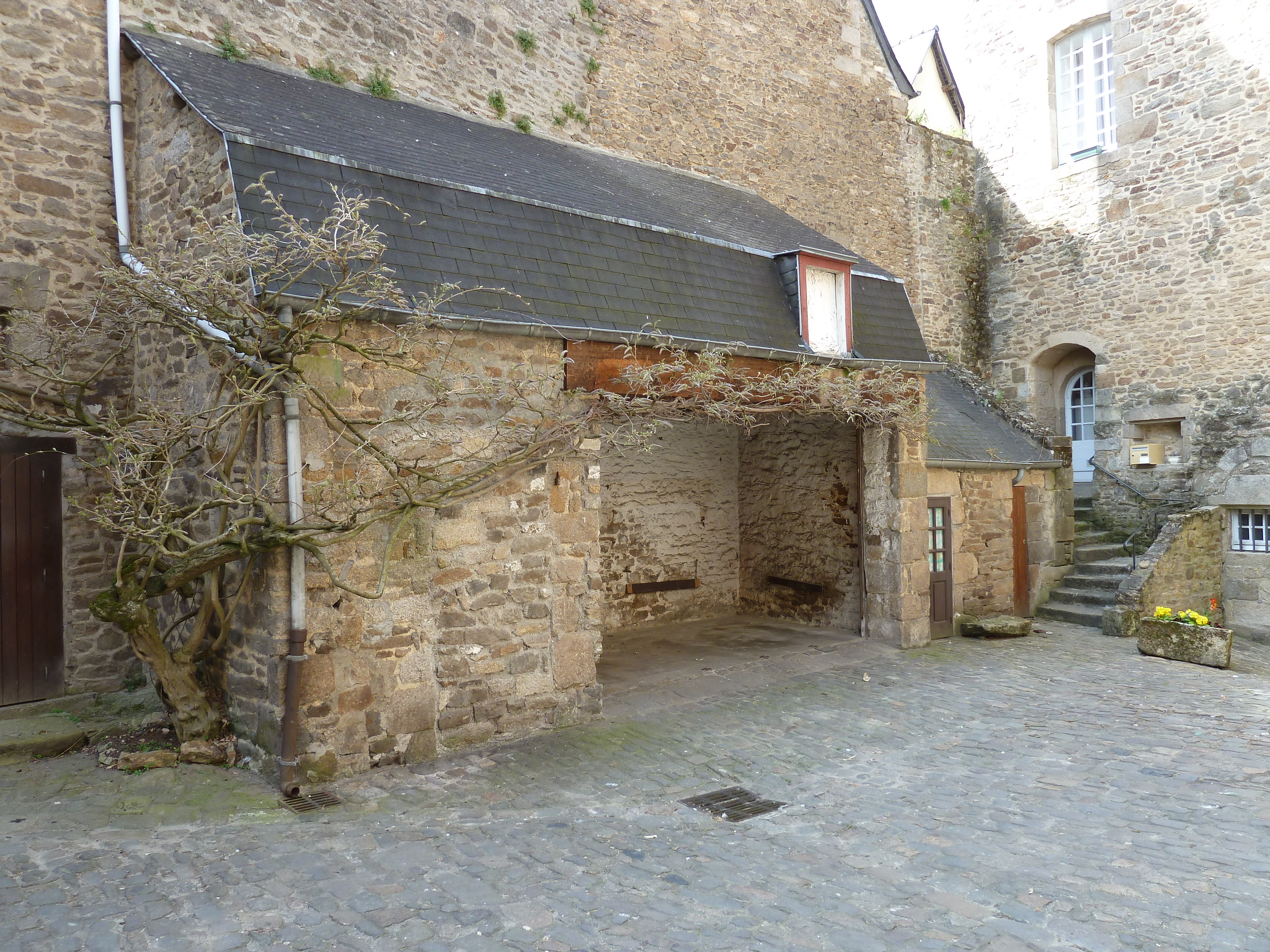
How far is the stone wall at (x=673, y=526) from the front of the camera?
9539mm

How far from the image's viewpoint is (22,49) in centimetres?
598

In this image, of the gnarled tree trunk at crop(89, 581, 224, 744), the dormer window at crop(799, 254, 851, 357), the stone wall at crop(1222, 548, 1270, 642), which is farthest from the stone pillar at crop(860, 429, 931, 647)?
the gnarled tree trunk at crop(89, 581, 224, 744)

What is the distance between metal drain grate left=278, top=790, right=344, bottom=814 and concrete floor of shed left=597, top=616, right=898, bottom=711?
89.1 inches

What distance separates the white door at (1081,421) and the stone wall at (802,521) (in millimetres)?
5141

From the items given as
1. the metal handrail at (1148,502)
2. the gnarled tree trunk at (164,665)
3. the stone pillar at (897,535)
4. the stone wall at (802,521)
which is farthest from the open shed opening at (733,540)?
the metal handrail at (1148,502)

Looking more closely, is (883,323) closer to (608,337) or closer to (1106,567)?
(608,337)

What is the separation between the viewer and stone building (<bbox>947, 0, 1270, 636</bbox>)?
10.8 metres

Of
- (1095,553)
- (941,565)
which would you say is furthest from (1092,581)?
(941,565)

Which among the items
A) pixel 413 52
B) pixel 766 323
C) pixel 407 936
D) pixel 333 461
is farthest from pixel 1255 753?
pixel 413 52

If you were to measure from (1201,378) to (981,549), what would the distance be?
13.2 feet

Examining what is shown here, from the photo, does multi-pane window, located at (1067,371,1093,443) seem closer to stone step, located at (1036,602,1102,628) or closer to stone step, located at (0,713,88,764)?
stone step, located at (1036,602,1102,628)

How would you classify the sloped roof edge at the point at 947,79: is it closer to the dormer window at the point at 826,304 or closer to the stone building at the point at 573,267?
the stone building at the point at 573,267

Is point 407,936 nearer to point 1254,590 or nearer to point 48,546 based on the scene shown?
point 48,546

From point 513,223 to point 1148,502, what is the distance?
31.4ft
